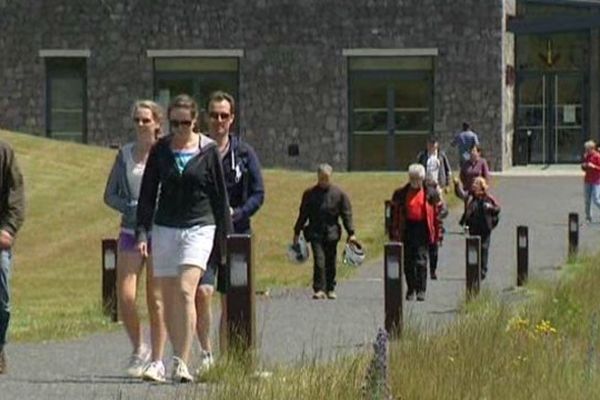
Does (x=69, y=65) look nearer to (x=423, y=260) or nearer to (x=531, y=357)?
(x=423, y=260)

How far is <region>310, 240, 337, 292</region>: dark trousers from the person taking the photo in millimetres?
24078

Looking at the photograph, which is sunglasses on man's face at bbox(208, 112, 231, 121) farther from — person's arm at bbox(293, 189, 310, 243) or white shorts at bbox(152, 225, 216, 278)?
person's arm at bbox(293, 189, 310, 243)

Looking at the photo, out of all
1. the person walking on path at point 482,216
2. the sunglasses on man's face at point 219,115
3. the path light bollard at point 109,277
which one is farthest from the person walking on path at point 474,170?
the sunglasses on man's face at point 219,115

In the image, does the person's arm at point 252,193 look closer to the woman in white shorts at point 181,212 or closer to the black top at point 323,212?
the woman in white shorts at point 181,212

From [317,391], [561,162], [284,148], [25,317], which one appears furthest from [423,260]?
[561,162]

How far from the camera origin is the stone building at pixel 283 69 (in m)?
55.5

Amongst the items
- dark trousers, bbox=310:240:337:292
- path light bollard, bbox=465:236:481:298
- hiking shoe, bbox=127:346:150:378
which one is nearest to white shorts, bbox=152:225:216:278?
hiking shoe, bbox=127:346:150:378

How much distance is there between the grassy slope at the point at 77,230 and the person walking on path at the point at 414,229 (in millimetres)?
3729

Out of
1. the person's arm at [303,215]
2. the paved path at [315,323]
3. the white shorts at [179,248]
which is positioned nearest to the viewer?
the white shorts at [179,248]

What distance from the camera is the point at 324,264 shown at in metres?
24.2

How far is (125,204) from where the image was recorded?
13469 millimetres

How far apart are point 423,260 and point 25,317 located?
4689mm

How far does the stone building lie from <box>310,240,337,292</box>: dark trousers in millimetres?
31291

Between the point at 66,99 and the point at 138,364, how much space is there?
1716 inches
